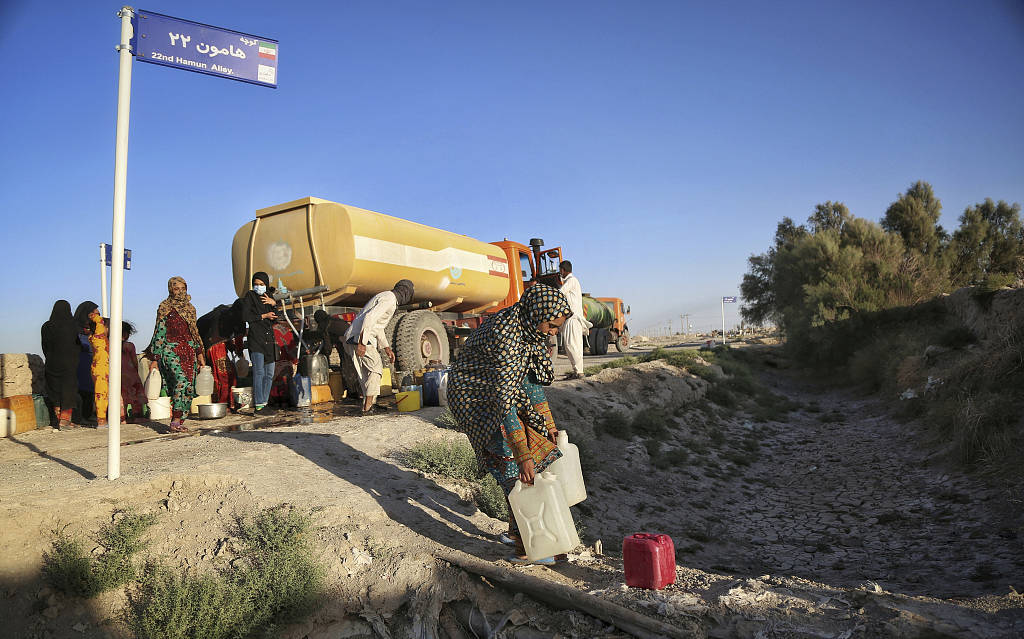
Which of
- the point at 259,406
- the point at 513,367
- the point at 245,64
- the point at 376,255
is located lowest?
the point at 259,406

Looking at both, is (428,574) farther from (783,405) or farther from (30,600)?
(783,405)

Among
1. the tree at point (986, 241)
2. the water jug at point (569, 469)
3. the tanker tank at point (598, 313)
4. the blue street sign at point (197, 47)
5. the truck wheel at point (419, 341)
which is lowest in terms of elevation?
A: the water jug at point (569, 469)

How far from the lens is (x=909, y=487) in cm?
708

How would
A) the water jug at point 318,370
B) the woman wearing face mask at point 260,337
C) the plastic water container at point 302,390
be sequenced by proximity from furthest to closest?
the water jug at point 318,370
the plastic water container at point 302,390
the woman wearing face mask at point 260,337

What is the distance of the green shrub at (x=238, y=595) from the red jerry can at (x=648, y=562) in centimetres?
184

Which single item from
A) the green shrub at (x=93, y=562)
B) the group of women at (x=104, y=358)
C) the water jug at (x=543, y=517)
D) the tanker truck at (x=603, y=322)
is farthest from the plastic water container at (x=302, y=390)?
the tanker truck at (x=603, y=322)

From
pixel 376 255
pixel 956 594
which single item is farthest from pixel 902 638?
pixel 376 255

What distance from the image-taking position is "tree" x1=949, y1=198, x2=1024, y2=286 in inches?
902

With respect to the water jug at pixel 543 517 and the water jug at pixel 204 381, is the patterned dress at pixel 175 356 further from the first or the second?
the water jug at pixel 543 517

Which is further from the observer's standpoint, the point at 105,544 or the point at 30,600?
the point at 105,544

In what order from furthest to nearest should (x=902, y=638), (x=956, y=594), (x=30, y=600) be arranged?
(x=956, y=594)
(x=30, y=600)
(x=902, y=638)

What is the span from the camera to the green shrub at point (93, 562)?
3.38 m

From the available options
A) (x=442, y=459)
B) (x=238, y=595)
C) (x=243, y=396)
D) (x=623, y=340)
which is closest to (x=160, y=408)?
(x=243, y=396)

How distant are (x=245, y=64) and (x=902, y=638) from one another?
554cm
